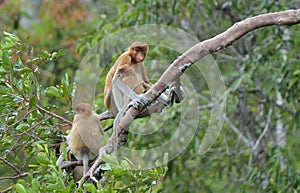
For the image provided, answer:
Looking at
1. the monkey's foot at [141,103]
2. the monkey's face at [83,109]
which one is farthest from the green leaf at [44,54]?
the monkey's foot at [141,103]

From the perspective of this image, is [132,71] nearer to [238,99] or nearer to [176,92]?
[176,92]

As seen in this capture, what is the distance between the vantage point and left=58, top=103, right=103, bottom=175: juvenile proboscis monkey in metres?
3.60

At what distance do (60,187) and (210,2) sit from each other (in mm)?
3519

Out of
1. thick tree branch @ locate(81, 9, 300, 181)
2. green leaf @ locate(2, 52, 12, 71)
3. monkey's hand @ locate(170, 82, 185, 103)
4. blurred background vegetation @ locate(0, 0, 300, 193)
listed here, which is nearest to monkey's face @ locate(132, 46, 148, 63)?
blurred background vegetation @ locate(0, 0, 300, 193)

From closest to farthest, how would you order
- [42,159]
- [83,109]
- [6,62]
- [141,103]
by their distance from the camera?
[42,159] → [141,103] → [6,62] → [83,109]

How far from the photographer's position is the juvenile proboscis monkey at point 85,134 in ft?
11.8

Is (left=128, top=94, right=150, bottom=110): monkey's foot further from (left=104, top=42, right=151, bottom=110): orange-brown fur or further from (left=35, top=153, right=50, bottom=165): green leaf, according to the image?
(left=104, top=42, right=151, bottom=110): orange-brown fur

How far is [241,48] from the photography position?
6.67m

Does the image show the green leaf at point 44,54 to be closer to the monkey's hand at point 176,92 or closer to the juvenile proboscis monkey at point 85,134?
the juvenile proboscis monkey at point 85,134

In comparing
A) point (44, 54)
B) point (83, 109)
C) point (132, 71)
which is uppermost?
point (44, 54)

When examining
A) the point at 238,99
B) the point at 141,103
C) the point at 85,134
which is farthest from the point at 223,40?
the point at 238,99

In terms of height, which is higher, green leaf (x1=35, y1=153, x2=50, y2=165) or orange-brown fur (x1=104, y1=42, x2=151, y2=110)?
orange-brown fur (x1=104, y1=42, x2=151, y2=110)

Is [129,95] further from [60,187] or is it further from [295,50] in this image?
[295,50]

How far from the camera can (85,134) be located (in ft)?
12.0
